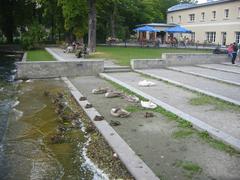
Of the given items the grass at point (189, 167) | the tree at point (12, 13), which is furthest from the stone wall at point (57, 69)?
the tree at point (12, 13)

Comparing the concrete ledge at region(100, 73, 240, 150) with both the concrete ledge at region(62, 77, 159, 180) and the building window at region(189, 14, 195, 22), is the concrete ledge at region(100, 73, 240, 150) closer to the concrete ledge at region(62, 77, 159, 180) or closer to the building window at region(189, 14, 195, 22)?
the concrete ledge at region(62, 77, 159, 180)

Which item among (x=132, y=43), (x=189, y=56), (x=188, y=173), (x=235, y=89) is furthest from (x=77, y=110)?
(x=132, y=43)

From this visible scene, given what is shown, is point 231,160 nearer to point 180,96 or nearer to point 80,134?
point 80,134

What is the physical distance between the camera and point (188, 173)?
551 cm

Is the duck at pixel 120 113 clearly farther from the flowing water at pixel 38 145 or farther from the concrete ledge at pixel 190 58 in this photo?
the concrete ledge at pixel 190 58

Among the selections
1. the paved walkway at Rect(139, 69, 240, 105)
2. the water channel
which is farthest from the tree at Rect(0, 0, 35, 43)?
the water channel

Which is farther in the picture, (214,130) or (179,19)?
(179,19)

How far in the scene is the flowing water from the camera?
5.88 metres

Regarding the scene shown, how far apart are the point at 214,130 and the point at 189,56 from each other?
15133 mm

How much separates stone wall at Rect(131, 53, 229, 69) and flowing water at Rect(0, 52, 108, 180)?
8.82m

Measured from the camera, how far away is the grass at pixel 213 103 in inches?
390

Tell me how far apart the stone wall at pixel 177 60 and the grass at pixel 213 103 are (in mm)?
8071

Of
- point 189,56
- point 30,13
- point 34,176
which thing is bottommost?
point 34,176

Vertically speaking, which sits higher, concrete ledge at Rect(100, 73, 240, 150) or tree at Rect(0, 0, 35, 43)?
tree at Rect(0, 0, 35, 43)
